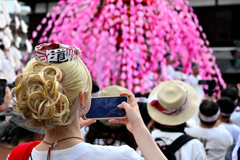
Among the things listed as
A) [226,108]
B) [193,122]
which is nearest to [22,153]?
[226,108]

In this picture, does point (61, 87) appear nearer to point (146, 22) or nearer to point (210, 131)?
point (210, 131)

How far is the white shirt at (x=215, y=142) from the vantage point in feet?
8.01

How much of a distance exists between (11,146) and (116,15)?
3.05 metres

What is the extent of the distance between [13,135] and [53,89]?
0.88 meters

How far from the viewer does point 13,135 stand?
1.64 m

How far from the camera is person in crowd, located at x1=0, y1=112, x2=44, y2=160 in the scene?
163 centimetres

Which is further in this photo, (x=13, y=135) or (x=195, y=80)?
(x=195, y=80)

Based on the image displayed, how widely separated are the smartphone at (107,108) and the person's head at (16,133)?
1.90 feet

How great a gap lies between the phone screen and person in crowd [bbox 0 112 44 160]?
0.59 metres

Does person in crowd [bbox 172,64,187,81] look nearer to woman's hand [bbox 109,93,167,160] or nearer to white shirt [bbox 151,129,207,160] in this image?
white shirt [bbox 151,129,207,160]

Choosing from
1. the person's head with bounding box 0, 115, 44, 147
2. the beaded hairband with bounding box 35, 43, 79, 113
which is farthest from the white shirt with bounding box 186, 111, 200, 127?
the beaded hairband with bounding box 35, 43, 79, 113

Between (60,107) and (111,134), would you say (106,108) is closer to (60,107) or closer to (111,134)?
(60,107)

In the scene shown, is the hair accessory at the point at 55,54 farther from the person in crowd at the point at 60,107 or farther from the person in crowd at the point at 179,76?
the person in crowd at the point at 179,76

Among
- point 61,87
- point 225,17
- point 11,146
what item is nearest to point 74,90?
point 61,87
